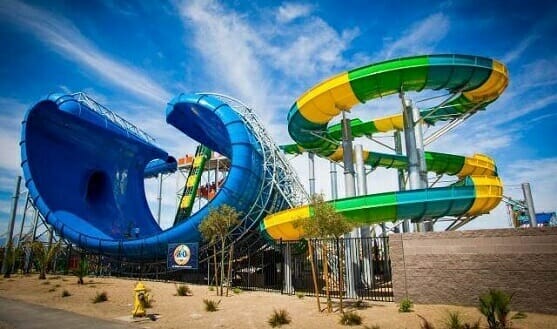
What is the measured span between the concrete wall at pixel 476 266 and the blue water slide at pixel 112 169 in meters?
14.0

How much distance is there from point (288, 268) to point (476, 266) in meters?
10.4

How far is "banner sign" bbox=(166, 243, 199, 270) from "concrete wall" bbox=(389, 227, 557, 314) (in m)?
14.7

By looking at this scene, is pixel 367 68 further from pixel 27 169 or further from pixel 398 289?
pixel 27 169

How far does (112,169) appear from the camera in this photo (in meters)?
41.3

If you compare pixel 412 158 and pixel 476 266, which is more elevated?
pixel 412 158

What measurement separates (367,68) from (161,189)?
40050mm

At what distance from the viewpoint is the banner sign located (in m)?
24.6

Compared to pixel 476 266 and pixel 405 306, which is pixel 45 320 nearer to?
pixel 405 306

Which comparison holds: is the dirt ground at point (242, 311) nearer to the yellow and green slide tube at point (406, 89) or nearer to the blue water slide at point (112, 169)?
the yellow and green slide tube at point (406, 89)

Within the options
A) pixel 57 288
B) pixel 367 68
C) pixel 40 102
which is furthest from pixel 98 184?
pixel 367 68

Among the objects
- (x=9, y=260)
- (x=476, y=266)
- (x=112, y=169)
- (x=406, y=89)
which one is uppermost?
(x=112, y=169)

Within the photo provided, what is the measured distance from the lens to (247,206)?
26578mm

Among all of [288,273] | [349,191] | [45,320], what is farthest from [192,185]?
[45,320]

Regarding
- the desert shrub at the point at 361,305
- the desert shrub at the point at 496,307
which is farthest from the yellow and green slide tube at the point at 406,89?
the desert shrub at the point at 496,307
